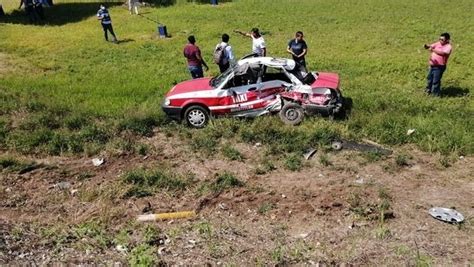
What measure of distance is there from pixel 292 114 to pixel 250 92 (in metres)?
1.04

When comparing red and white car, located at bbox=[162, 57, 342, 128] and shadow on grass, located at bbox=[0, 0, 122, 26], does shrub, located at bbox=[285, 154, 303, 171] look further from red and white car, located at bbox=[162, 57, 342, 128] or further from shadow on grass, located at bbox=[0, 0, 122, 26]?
shadow on grass, located at bbox=[0, 0, 122, 26]

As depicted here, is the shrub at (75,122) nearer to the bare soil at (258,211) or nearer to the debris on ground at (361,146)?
the bare soil at (258,211)

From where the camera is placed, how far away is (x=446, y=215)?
7.64m

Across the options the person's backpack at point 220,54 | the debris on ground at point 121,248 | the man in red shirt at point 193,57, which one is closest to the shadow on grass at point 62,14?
the man in red shirt at point 193,57

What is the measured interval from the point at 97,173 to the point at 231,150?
2.58m

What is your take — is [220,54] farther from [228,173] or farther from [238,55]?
[238,55]

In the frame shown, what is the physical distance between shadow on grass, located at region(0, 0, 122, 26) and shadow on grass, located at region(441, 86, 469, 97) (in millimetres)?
19650

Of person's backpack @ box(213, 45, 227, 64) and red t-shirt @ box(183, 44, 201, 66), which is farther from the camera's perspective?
red t-shirt @ box(183, 44, 201, 66)

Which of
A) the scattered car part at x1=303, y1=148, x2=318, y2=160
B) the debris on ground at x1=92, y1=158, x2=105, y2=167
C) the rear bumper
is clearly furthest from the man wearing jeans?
the debris on ground at x1=92, y1=158, x2=105, y2=167

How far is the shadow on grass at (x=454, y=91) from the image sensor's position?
1319 cm

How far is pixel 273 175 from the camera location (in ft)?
30.2

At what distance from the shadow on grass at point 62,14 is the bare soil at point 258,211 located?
61.4 ft

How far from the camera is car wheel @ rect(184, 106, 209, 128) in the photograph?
11547 millimetres

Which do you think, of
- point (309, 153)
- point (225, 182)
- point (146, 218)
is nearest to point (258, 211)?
point (225, 182)
